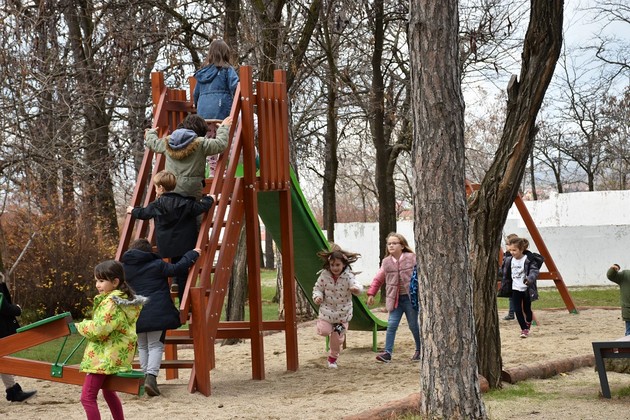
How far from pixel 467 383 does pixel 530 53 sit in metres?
3.22

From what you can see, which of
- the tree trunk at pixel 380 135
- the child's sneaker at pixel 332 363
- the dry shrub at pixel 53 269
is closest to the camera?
the child's sneaker at pixel 332 363

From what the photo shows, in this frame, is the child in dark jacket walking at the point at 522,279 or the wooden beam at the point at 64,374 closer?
the wooden beam at the point at 64,374

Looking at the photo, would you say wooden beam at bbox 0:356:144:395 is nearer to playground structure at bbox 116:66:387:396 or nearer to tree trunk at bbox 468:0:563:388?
playground structure at bbox 116:66:387:396

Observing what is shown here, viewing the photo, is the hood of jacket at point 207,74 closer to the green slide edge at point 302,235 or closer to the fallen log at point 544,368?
the green slide edge at point 302,235

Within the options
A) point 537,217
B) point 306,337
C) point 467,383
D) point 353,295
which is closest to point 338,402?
point 467,383

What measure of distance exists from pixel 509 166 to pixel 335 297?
2.85 metres

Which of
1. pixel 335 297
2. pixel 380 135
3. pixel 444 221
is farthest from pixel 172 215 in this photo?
pixel 380 135

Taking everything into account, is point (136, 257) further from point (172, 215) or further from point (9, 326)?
point (9, 326)

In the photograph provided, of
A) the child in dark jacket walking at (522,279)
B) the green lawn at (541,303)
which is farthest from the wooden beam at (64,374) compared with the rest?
the child in dark jacket walking at (522,279)

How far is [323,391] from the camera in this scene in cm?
839

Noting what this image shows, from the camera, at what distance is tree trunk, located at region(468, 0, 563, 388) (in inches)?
309

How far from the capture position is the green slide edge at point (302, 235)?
34.6ft

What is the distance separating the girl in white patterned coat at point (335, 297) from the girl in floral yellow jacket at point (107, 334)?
3824 mm

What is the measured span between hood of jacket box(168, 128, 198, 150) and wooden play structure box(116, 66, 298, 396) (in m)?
0.41
